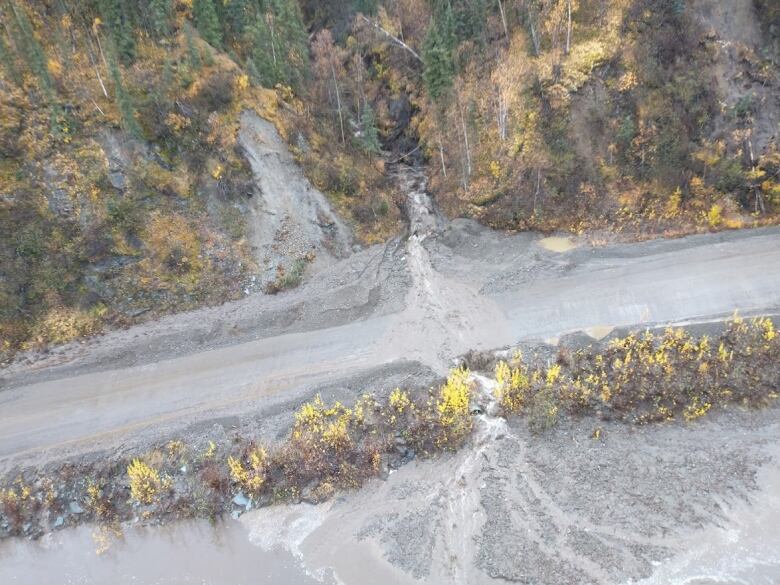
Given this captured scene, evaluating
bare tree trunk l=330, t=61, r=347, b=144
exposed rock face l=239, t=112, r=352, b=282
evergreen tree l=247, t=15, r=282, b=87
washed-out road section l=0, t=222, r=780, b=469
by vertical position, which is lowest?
washed-out road section l=0, t=222, r=780, b=469

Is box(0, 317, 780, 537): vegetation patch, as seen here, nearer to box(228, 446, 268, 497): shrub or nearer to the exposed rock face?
box(228, 446, 268, 497): shrub

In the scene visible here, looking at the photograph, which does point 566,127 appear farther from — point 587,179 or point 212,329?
point 212,329

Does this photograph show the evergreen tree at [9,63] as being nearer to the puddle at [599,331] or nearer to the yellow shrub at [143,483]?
the yellow shrub at [143,483]

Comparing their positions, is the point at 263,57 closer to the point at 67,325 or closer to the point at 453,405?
the point at 67,325

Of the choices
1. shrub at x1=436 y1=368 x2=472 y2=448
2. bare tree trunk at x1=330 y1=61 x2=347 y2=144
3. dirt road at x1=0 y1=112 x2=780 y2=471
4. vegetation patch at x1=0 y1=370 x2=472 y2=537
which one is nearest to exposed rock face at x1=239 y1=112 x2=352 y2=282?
dirt road at x1=0 y1=112 x2=780 y2=471

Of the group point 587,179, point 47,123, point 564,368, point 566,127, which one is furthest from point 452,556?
point 47,123

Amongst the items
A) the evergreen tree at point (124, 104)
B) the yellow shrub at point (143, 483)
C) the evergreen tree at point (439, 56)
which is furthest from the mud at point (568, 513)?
the evergreen tree at point (439, 56)
